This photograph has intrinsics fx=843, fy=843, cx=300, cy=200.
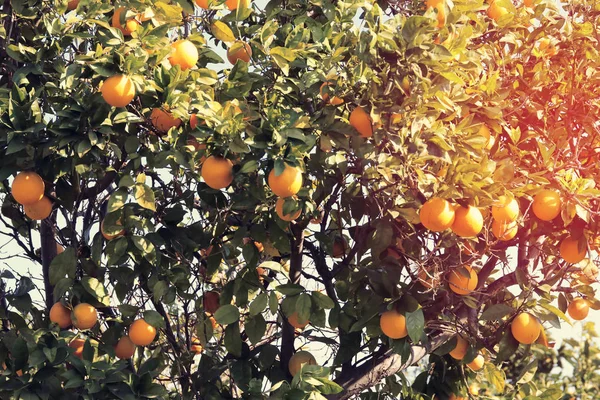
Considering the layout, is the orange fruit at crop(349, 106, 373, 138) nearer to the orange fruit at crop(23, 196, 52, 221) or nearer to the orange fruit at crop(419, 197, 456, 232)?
the orange fruit at crop(419, 197, 456, 232)

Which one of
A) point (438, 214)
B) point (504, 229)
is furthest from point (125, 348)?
point (504, 229)

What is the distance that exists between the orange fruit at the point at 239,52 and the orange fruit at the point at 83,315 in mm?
1292

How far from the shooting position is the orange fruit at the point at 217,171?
3.27m

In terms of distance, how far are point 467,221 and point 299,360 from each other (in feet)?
3.89

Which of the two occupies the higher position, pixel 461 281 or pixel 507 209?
pixel 507 209

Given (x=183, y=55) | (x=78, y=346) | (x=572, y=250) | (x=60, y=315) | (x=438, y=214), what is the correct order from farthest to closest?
(x=78, y=346) < (x=60, y=315) < (x=572, y=250) < (x=183, y=55) < (x=438, y=214)

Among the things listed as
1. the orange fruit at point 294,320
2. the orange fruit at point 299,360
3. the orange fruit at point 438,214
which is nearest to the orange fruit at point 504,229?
the orange fruit at point 438,214

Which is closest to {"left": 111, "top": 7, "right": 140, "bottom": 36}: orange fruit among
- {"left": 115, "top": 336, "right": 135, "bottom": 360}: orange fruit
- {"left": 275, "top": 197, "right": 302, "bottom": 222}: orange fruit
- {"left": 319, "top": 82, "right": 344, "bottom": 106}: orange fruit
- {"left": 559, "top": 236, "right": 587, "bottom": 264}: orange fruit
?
{"left": 319, "top": 82, "right": 344, "bottom": 106}: orange fruit

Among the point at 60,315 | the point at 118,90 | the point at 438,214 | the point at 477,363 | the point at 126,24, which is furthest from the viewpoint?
the point at 477,363

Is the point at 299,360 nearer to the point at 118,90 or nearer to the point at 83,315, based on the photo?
the point at 83,315

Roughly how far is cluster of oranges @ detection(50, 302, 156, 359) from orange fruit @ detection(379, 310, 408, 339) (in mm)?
1026

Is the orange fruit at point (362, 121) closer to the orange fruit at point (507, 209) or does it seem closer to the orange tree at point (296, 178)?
the orange tree at point (296, 178)

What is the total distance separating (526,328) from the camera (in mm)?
3648

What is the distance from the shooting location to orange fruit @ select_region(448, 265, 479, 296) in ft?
12.2
